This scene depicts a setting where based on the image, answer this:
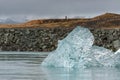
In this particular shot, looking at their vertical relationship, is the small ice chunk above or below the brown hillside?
above

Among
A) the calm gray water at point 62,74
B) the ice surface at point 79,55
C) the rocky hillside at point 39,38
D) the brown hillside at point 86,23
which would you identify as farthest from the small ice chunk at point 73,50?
the brown hillside at point 86,23

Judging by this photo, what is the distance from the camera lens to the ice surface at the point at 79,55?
31.0 meters

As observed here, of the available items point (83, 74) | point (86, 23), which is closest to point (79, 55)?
point (83, 74)

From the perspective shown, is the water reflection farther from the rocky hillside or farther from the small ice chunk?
the rocky hillside

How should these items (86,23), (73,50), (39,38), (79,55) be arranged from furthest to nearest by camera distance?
(86,23) < (39,38) < (73,50) < (79,55)

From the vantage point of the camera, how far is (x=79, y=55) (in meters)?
31.0

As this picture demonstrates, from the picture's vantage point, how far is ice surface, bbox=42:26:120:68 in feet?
102

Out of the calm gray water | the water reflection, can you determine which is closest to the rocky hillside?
the water reflection

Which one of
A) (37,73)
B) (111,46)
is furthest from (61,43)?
(111,46)

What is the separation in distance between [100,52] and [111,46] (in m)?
35.5

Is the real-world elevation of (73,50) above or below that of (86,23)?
above

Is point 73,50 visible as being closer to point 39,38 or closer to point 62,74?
point 62,74

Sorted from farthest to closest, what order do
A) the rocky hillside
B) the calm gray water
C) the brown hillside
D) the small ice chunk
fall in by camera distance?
the brown hillside, the rocky hillside, the small ice chunk, the calm gray water

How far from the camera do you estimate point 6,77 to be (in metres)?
25.6
